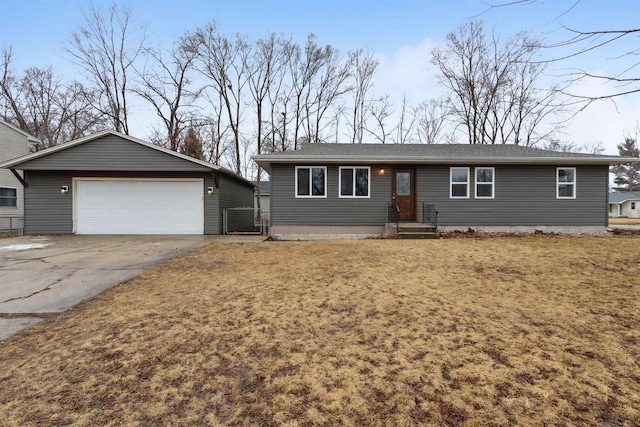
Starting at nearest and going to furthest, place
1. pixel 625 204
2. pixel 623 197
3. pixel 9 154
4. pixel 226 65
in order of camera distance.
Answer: pixel 9 154
pixel 226 65
pixel 623 197
pixel 625 204

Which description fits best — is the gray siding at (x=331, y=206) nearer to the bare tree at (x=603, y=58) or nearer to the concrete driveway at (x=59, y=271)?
the concrete driveway at (x=59, y=271)

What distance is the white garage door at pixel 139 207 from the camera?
11469 mm

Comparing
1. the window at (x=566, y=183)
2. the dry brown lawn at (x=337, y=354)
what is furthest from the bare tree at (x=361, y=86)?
the dry brown lawn at (x=337, y=354)

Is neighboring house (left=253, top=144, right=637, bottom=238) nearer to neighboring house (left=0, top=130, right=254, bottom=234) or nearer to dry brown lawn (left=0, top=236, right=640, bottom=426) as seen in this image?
neighboring house (left=0, top=130, right=254, bottom=234)

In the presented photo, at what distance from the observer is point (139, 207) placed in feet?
38.0

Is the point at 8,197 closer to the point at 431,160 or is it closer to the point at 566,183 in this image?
the point at 431,160

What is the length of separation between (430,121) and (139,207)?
2195 centimetres

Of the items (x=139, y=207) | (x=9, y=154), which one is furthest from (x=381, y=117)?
(x=9, y=154)

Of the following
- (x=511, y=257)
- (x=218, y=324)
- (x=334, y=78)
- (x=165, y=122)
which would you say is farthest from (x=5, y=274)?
(x=334, y=78)

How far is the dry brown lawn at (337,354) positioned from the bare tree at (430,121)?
21356 millimetres

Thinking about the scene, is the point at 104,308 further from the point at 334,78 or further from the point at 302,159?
the point at 334,78

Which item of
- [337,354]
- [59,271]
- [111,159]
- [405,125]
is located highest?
[405,125]

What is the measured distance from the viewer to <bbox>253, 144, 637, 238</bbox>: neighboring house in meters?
10.9

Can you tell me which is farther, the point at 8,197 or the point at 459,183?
the point at 8,197
